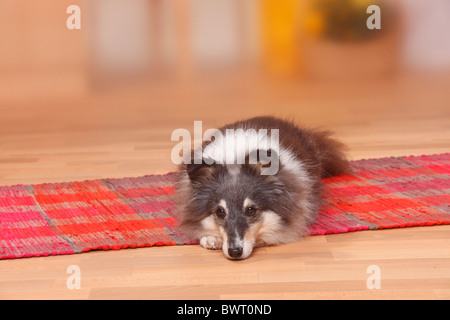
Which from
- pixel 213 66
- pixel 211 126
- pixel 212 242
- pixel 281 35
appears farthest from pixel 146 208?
pixel 281 35

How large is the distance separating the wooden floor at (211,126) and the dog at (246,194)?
101 millimetres

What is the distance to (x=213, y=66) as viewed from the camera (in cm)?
567

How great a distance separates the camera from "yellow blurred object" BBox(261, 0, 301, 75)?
18.0ft

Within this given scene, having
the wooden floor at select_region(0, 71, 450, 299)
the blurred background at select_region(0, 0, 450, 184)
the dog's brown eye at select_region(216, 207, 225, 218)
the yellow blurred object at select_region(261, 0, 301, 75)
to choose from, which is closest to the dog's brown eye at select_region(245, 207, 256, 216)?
the dog's brown eye at select_region(216, 207, 225, 218)

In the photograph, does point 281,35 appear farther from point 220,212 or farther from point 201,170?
point 220,212

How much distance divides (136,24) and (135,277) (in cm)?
317

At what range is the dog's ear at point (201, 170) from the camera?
3.08 meters

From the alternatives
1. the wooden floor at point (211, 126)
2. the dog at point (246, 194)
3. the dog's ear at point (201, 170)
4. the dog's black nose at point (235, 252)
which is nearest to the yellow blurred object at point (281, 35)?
the wooden floor at point (211, 126)

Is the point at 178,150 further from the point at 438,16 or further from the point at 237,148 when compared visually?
the point at 438,16

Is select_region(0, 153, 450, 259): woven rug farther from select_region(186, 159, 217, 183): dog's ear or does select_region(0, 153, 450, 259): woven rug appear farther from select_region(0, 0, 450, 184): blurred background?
select_region(0, 0, 450, 184): blurred background

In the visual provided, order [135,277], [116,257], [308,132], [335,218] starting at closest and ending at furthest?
1. [135,277]
2. [116,257]
3. [335,218]
4. [308,132]

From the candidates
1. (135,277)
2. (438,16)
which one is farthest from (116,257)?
(438,16)

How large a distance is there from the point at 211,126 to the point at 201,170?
253 centimetres

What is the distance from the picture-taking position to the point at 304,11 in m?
5.49
